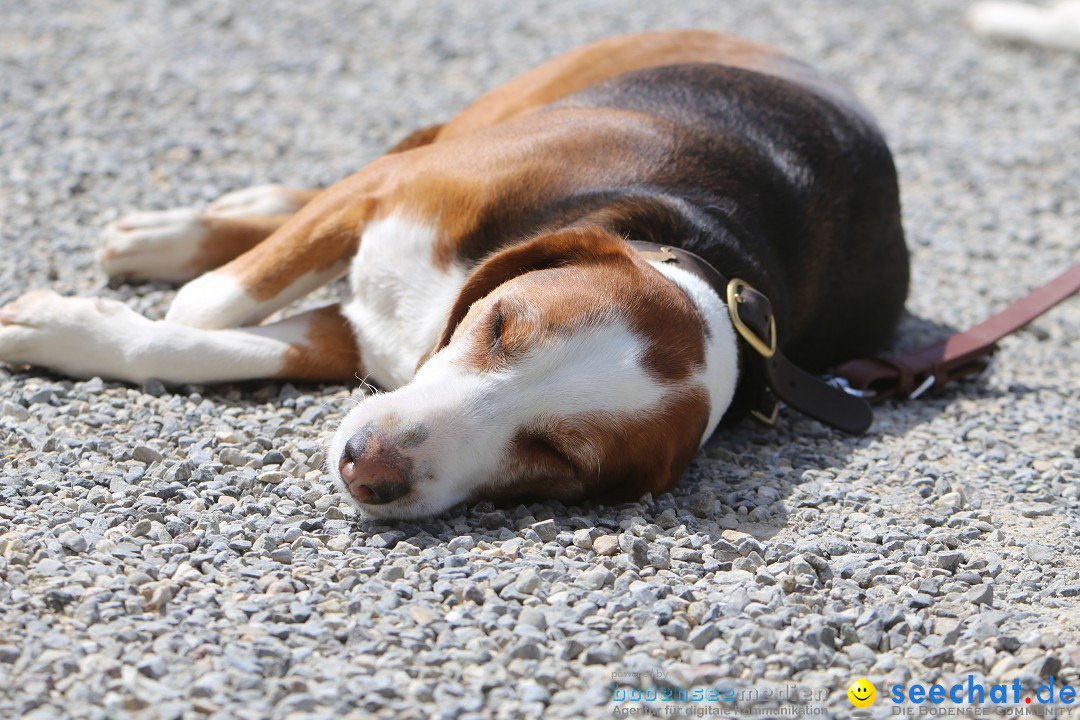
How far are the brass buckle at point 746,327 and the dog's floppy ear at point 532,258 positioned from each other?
38 cm

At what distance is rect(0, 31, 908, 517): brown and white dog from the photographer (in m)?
3.34

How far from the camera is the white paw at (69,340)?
3992mm

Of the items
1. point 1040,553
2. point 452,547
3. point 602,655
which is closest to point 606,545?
→ point 452,547

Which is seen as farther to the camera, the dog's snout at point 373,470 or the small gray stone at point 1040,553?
the small gray stone at point 1040,553

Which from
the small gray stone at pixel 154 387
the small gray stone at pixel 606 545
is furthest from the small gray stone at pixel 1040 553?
the small gray stone at pixel 154 387

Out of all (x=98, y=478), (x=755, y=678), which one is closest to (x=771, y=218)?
(x=755, y=678)

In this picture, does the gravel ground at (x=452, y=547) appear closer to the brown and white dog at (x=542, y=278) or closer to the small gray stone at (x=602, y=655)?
the small gray stone at (x=602, y=655)

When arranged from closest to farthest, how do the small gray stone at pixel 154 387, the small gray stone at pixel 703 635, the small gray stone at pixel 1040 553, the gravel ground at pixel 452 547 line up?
the gravel ground at pixel 452 547 < the small gray stone at pixel 703 635 < the small gray stone at pixel 1040 553 < the small gray stone at pixel 154 387

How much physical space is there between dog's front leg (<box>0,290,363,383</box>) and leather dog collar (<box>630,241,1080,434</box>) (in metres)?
1.27

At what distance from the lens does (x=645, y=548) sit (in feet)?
10.6

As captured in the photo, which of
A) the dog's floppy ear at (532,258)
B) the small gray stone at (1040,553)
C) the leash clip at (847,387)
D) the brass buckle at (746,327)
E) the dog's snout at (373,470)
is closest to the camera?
the dog's snout at (373,470)

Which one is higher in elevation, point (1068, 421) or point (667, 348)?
point (667, 348)

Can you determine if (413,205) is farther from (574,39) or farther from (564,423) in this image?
(574,39)

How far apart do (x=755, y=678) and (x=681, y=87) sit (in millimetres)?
2619
